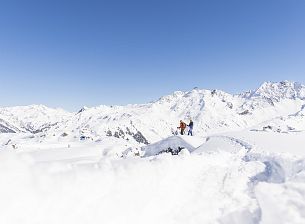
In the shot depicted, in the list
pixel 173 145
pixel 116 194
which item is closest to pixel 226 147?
pixel 173 145

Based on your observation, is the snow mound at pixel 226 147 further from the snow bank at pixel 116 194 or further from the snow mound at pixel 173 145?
the snow bank at pixel 116 194

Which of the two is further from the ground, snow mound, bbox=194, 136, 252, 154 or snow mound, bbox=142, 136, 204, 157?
snow mound, bbox=142, 136, 204, 157

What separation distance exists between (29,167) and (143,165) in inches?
193

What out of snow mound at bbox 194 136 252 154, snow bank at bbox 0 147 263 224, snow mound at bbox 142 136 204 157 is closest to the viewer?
snow bank at bbox 0 147 263 224

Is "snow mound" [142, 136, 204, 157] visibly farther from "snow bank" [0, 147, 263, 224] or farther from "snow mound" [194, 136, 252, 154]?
"snow bank" [0, 147, 263, 224]

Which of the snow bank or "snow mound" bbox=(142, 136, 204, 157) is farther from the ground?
"snow mound" bbox=(142, 136, 204, 157)

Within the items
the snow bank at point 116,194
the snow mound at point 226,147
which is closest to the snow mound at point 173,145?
the snow mound at point 226,147

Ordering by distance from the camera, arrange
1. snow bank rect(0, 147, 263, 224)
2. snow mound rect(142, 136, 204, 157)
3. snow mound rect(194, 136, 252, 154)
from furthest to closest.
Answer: snow mound rect(142, 136, 204, 157)
snow mound rect(194, 136, 252, 154)
snow bank rect(0, 147, 263, 224)

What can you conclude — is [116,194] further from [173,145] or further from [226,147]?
[173,145]

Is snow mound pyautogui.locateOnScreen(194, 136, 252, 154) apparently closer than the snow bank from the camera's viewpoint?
No

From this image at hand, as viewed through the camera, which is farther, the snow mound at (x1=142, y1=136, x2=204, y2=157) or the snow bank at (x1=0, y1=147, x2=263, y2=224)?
the snow mound at (x1=142, y1=136, x2=204, y2=157)

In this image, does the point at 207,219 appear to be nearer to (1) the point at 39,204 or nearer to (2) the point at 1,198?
(1) the point at 39,204

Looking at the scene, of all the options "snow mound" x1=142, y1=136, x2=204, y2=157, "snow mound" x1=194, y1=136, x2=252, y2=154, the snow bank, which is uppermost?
"snow mound" x1=142, y1=136, x2=204, y2=157

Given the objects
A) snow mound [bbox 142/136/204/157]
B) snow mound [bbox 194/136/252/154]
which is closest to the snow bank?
snow mound [bbox 194/136/252/154]
